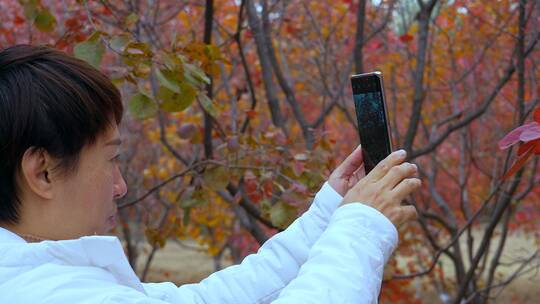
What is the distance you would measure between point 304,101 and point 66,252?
6.85m

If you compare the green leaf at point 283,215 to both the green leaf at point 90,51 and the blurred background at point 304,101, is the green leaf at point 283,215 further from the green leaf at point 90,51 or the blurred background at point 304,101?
the green leaf at point 90,51

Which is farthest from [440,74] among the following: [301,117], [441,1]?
[301,117]

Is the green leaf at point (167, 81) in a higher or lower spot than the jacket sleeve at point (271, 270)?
higher

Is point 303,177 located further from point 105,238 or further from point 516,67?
point 105,238

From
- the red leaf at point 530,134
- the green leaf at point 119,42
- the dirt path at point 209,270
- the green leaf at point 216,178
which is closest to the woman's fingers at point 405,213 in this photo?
the red leaf at point 530,134

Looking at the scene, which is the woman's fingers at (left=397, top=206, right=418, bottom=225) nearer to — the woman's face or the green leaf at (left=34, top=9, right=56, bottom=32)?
the woman's face

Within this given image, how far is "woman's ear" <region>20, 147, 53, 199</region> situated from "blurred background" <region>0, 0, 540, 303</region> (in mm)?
871

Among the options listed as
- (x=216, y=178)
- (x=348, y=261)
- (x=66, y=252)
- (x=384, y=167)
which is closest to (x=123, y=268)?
(x=66, y=252)

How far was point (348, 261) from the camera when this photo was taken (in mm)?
1188

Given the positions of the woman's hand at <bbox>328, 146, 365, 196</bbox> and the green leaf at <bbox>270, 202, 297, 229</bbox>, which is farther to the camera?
the green leaf at <bbox>270, 202, 297, 229</bbox>

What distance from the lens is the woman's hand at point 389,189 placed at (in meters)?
1.27

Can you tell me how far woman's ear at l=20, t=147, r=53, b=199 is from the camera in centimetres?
123

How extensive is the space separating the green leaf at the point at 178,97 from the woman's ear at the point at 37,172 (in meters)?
1.26

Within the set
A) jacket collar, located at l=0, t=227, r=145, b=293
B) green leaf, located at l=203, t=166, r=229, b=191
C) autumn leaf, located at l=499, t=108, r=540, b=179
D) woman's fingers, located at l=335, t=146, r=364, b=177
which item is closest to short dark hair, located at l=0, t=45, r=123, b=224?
jacket collar, located at l=0, t=227, r=145, b=293
